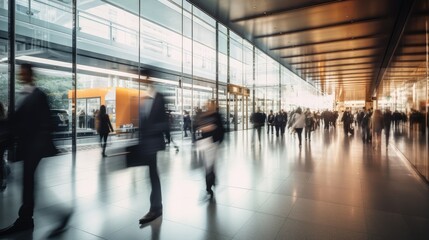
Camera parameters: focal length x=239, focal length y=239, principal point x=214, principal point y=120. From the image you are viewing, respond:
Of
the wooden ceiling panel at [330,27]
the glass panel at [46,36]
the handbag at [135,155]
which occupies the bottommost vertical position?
the handbag at [135,155]

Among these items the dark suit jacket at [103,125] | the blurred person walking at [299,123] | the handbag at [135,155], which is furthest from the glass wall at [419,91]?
the dark suit jacket at [103,125]

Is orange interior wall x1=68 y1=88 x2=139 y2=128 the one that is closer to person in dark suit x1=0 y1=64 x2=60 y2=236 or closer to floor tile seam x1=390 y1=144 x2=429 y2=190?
person in dark suit x1=0 y1=64 x2=60 y2=236

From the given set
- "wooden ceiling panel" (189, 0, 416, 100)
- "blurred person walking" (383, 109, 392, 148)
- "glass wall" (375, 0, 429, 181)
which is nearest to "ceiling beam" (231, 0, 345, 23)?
"wooden ceiling panel" (189, 0, 416, 100)

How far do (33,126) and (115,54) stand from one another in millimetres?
10524

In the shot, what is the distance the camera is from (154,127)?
3154 millimetres

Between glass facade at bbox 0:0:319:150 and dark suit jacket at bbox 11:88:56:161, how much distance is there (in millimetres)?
5696

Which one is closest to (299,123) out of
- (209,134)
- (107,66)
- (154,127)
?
(209,134)

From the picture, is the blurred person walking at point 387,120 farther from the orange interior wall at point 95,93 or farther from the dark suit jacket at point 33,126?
the orange interior wall at point 95,93

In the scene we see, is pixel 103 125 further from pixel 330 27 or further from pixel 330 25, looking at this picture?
pixel 330 27

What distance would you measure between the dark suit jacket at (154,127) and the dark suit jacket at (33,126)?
1.14 m

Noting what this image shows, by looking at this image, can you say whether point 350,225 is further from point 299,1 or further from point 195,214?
point 299,1

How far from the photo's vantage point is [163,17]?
13477 mm

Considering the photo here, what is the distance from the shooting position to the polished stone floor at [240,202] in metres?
2.88

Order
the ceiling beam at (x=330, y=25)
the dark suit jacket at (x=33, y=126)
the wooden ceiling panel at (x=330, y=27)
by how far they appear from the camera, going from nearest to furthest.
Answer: the dark suit jacket at (x=33, y=126) → the wooden ceiling panel at (x=330, y=27) → the ceiling beam at (x=330, y=25)
